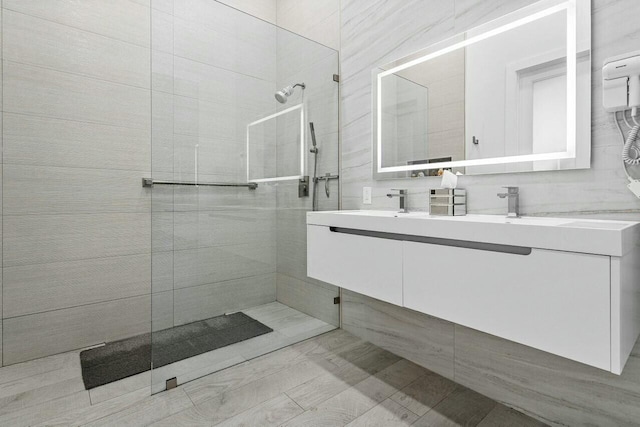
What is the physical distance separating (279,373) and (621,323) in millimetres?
1410

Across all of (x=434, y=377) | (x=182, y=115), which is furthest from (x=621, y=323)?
(x=182, y=115)

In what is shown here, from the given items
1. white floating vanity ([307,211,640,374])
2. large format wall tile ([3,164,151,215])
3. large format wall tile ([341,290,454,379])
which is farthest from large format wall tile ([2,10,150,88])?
large format wall tile ([341,290,454,379])

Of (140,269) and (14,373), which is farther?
(140,269)

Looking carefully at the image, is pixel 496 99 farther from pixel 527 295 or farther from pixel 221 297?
pixel 221 297

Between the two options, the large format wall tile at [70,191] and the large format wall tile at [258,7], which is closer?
the large format wall tile at [70,191]

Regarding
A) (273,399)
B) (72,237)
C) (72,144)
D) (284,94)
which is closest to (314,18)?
(284,94)

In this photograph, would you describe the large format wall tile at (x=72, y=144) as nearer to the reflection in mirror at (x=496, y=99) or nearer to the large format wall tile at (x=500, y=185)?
the large format wall tile at (x=500, y=185)

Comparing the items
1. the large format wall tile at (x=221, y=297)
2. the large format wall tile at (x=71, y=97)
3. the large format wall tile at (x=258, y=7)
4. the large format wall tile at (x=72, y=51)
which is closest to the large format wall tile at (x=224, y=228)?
the large format wall tile at (x=221, y=297)

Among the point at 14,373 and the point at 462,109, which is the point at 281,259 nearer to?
the point at 462,109

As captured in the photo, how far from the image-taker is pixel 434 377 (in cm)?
173

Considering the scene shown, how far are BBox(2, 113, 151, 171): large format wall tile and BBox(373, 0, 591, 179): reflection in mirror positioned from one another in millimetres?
1555

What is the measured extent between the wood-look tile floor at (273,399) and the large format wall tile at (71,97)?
4.59 ft

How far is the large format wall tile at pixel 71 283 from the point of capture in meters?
1.87

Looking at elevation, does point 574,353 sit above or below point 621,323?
below
